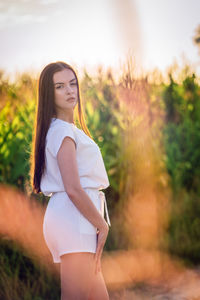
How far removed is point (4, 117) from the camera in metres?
3.46

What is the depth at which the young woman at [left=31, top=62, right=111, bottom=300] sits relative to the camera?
1653mm

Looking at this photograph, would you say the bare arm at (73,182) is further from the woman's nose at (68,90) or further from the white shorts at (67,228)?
the woman's nose at (68,90)

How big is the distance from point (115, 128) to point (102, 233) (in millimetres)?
2313

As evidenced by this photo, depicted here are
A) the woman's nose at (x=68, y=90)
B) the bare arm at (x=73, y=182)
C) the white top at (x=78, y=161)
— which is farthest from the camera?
the woman's nose at (x=68, y=90)

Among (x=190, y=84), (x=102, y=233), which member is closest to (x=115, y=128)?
(x=190, y=84)

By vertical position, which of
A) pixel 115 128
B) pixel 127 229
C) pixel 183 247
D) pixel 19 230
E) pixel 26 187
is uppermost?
pixel 115 128

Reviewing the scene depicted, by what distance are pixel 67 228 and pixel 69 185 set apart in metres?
0.19

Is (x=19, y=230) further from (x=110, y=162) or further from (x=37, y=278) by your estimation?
(x=110, y=162)

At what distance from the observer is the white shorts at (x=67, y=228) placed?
1657mm

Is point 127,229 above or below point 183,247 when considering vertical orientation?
above

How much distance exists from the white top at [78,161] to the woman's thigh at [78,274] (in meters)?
0.30

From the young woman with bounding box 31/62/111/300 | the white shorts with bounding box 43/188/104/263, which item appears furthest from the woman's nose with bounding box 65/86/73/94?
the white shorts with bounding box 43/188/104/263

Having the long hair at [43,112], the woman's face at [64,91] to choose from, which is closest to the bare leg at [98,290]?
the long hair at [43,112]

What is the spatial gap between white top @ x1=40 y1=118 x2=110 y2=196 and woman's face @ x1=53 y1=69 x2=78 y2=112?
0.09 m
